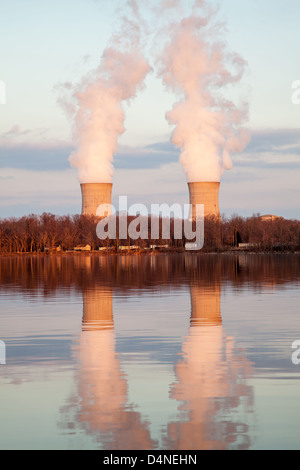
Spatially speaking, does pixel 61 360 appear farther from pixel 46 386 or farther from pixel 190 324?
pixel 190 324

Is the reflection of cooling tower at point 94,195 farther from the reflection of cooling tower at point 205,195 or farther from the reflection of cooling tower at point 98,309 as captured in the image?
the reflection of cooling tower at point 98,309

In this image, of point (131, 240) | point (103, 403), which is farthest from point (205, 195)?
point (103, 403)

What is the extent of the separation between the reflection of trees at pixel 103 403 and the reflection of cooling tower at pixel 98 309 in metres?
1.18

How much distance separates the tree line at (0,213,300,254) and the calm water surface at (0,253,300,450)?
51.5 meters

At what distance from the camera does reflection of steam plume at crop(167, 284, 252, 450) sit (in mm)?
4352

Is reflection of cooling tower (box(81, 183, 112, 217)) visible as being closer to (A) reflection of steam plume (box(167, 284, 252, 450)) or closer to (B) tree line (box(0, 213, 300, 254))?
(B) tree line (box(0, 213, 300, 254))

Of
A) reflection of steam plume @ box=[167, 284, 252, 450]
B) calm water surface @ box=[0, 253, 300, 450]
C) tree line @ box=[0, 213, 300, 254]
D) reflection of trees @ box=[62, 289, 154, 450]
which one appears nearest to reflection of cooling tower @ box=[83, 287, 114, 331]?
A: calm water surface @ box=[0, 253, 300, 450]

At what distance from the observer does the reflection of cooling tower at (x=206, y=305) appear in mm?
10125

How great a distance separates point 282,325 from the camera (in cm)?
944

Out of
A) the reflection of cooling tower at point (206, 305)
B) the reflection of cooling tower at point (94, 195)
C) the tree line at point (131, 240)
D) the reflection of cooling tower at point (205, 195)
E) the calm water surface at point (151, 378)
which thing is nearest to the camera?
the calm water surface at point (151, 378)

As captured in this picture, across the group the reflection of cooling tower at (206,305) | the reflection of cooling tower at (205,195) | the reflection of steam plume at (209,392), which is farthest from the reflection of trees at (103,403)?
the reflection of cooling tower at (205,195)

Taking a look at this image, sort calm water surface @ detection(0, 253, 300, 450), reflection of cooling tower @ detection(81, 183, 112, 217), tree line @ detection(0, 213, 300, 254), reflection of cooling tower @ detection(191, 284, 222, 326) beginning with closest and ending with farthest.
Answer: calm water surface @ detection(0, 253, 300, 450) < reflection of cooling tower @ detection(191, 284, 222, 326) < reflection of cooling tower @ detection(81, 183, 112, 217) < tree line @ detection(0, 213, 300, 254)

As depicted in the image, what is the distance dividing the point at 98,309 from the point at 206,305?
1.98 meters

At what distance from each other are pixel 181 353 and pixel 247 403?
7.14ft
